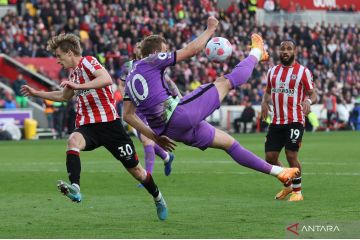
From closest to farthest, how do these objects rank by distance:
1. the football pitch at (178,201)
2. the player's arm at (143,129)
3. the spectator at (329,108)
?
the football pitch at (178,201), the player's arm at (143,129), the spectator at (329,108)

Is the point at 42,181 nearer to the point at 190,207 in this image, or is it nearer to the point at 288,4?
the point at 190,207

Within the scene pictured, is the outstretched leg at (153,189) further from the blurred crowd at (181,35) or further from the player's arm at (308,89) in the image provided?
the blurred crowd at (181,35)

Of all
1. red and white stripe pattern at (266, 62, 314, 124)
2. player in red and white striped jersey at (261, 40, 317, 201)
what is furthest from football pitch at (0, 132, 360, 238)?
red and white stripe pattern at (266, 62, 314, 124)

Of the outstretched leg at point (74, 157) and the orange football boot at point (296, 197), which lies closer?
the outstretched leg at point (74, 157)

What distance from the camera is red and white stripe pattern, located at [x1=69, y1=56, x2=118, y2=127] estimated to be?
11.4 m

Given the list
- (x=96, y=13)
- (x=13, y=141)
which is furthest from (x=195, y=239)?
(x=96, y=13)

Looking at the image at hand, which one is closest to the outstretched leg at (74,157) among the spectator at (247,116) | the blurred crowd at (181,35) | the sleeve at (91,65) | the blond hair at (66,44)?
the sleeve at (91,65)

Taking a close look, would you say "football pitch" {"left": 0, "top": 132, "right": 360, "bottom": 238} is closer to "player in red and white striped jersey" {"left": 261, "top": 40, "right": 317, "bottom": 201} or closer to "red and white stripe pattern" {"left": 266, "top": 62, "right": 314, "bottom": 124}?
"player in red and white striped jersey" {"left": 261, "top": 40, "right": 317, "bottom": 201}

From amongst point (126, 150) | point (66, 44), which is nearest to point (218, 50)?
point (126, 150)

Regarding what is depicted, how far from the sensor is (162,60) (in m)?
10.4

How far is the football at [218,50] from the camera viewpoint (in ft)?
36.1

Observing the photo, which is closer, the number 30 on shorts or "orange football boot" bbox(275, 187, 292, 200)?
the number 30 on shorts

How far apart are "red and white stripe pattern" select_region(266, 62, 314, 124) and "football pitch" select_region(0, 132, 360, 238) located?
3.65ft

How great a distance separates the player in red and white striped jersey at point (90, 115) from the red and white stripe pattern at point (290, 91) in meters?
2.90
